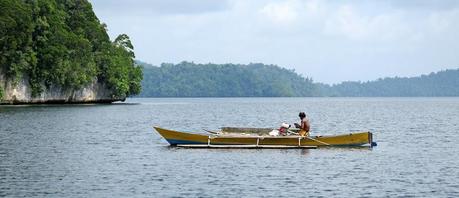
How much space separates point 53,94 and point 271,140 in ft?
268

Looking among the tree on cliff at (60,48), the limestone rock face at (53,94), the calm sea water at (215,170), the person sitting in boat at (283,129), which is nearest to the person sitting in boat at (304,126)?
the person sitting in boat at (283,129)

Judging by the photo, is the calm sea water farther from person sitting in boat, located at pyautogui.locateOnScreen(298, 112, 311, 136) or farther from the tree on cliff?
the tree on cliff

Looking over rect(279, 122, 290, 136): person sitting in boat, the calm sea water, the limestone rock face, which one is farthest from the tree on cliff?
rect(279, 122, 290, 136): person sitting in boat

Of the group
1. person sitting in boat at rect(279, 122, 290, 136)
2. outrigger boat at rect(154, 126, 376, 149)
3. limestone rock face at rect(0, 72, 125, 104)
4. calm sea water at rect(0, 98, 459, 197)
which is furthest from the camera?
limestone rock face at rect(0, 72, 125, 104)

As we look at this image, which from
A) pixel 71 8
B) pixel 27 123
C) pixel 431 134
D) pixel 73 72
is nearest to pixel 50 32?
pixel 73 72

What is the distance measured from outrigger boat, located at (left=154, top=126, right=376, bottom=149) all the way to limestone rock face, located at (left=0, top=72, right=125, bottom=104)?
207 feet

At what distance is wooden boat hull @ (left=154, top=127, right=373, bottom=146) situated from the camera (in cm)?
4600

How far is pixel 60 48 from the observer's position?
11394 cm

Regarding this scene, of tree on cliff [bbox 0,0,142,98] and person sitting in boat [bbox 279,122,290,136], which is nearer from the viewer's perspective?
person sitting in boat [bbox 279,122,290,136]

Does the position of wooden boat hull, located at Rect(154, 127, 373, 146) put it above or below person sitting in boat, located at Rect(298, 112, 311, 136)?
below

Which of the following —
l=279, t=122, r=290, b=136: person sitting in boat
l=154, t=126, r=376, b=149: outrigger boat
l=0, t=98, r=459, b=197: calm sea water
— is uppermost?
l=279, t=122, r=290, b=136: person sitting in boat

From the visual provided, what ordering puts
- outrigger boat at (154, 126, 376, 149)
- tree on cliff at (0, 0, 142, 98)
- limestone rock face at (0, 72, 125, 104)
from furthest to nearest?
limestone rock face at (0, 72, 125, 104) → tree on cliff at (0, 0, 142, 98) → outrigger boat at (154, 126, 376, 149)

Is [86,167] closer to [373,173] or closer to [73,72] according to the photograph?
[373,173]

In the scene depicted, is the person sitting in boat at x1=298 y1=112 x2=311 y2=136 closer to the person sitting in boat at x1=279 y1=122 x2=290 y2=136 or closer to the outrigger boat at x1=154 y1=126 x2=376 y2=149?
the outrigger boat at x1=154 y1=126 x2=376 y2=149
